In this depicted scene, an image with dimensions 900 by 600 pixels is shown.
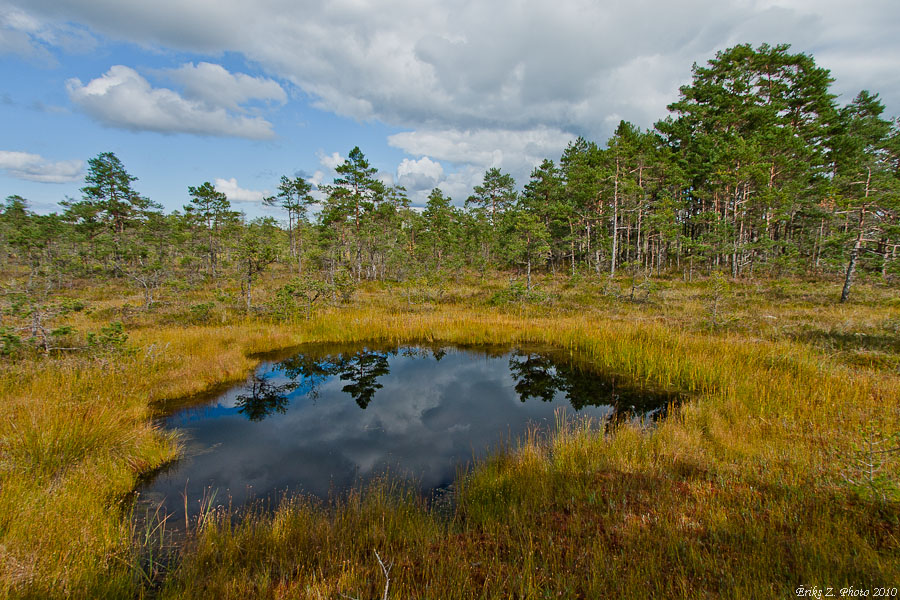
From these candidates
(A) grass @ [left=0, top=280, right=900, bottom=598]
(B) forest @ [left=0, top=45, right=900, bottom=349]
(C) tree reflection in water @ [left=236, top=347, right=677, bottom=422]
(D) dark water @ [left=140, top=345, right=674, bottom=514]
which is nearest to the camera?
(A) grass @ [left=0, top=280, right=900, bottom=598]

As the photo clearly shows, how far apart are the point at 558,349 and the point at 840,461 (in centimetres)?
859

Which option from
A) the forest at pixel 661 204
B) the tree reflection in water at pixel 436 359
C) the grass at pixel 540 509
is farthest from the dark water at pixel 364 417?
the forest at pixel 661 204

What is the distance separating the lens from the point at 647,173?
98.9 ft

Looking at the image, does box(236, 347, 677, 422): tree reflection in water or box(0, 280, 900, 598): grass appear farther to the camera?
box(236, 347, 677, 422): tree reflection in water

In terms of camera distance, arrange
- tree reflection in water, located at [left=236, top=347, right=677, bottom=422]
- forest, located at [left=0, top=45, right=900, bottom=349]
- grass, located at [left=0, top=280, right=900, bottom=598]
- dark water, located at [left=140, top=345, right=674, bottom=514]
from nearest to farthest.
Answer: grass, located at [left=0, top=280, right=900, bottom=598], dark water, located at [left=140, top=345, right=674, bottom=514], tree reflection in water, located at [left=236, top=347, right=677, bottom=422], forest, located at [left=0, top=45, right=900, bottom=349]

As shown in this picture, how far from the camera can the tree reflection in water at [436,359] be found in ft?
26.6

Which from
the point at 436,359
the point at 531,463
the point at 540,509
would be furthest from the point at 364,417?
the point at 540,509

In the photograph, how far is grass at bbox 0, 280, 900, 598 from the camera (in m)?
2.81

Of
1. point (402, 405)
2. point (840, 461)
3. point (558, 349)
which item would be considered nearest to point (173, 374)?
point (402, 405)

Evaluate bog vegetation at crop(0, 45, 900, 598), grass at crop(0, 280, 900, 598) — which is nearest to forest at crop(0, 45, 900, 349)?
bog vegetation at crop(0, 45, 900, 598)

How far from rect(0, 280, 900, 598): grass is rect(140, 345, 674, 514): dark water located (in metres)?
0.63

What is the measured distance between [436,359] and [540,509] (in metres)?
8.60

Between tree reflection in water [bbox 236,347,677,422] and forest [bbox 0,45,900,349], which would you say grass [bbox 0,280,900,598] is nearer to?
tree reflection in water [bbox 236,347,677,422]

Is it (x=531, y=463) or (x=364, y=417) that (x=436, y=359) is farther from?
(x=531, y=463)
